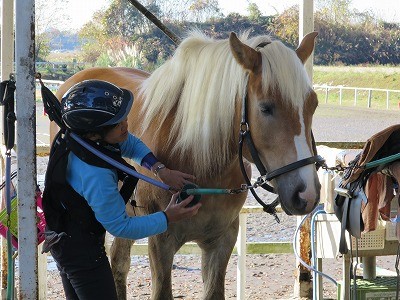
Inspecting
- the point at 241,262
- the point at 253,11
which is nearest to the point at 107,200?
the point at 241,262

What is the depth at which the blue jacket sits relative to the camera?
2.45 metres

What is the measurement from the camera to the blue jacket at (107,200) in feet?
8.02

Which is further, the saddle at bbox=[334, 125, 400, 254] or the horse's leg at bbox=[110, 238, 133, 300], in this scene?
the horse's leg at bbox=[110, 238, 133, 300]

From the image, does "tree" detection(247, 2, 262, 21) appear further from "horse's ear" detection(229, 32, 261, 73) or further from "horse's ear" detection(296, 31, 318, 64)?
"horse's ear" detection(229, 32, 261, 73)

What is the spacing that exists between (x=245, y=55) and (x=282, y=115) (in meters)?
0.29

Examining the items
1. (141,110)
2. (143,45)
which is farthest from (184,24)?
(141,110)

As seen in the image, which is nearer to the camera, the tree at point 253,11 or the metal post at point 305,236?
the metal post at point 305,236

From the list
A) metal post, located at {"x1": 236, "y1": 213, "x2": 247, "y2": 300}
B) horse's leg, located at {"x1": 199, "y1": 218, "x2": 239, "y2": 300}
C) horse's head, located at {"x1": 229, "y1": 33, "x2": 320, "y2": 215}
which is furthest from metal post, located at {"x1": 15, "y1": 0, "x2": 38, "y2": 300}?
metal post, located at {"x1": 236, "y1": 213, "x2": 247, "y2": 300}

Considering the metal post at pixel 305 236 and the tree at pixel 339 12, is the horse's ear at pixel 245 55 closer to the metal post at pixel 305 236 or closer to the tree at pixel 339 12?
the metal post at pixel 305 236

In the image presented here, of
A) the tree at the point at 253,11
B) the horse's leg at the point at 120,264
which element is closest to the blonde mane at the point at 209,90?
the horse's leg at the point at 120,264

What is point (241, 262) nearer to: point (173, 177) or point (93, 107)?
point (173, 177)

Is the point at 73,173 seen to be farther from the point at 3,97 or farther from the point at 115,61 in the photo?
the point at 115,61

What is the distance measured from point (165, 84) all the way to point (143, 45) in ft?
7.79

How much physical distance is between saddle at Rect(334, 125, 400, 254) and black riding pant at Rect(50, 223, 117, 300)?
→ 1.27 m
